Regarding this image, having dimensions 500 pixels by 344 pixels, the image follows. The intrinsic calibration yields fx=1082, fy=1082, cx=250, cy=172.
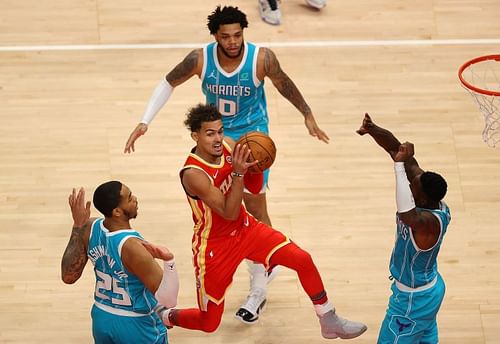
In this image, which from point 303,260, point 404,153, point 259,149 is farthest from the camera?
point 303,260

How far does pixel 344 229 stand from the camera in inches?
341

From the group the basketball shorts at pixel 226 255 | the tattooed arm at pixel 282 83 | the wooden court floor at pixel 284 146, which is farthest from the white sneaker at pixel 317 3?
the basketball shorts at pixel 226 255

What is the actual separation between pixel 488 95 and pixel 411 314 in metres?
2.13

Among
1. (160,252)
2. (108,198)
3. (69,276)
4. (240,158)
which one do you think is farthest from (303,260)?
(69,276)

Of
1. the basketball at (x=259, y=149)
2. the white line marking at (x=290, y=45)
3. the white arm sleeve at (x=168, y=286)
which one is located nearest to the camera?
the white arm sleeve at (x=168, y=286)

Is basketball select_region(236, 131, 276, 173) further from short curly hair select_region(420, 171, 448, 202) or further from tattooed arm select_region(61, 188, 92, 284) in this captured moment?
tattooed arm select_region(61, 188, 92, 284)

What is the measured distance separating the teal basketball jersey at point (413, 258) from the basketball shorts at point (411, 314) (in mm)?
73

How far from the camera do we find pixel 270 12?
410 inches

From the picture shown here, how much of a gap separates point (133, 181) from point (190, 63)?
5.05 ft

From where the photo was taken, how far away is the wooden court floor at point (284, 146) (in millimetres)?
8094

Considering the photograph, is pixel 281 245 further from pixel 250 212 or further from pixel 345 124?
pixel 345 124

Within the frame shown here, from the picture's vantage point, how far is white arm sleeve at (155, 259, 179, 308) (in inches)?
244

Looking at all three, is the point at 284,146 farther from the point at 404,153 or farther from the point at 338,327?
the point at 404,153

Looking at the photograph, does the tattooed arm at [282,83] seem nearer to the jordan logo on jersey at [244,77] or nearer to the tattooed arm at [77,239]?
the jordan logo on jersey at [244,77]
